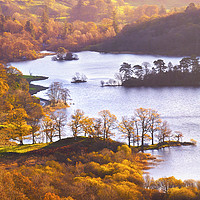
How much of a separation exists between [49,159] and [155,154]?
42.7 feet

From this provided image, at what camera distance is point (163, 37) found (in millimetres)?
134750

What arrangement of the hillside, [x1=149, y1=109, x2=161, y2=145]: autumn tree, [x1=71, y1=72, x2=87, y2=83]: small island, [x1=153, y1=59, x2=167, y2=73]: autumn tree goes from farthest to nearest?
[x1=71, y1=72, x2=87, y2=83]: small island
[x1=153, y1=59, x2=167, y2=73]: autumn tree
[x1=149, y1=109, x2=161, y2=145]: autumn tree
the hillside

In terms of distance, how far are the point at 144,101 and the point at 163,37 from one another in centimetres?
7438

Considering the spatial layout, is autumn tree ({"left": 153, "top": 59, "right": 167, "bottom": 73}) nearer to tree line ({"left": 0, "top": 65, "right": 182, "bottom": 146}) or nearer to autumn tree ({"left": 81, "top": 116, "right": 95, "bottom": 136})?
tree line ({"left": 0, "top": 65, "right": 182, "bottom": 146})

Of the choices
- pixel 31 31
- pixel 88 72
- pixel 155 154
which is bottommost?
pixel 155 154

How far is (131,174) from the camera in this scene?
30.2 metres

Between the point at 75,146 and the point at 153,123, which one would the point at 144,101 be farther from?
the point at 75,146

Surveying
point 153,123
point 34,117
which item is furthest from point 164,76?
point 34,117

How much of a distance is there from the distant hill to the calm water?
17195 mm

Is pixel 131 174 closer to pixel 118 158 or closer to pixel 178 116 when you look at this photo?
pixel 118 158

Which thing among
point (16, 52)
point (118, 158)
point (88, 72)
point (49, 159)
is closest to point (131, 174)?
point (118, 158)

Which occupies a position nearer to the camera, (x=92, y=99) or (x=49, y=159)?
(x=49, y=159)

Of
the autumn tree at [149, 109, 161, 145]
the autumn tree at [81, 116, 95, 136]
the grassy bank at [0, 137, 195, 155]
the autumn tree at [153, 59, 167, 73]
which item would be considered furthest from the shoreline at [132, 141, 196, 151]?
the autumn tree at [153, 59, 167, 73]

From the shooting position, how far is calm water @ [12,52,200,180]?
3800 centimetres
